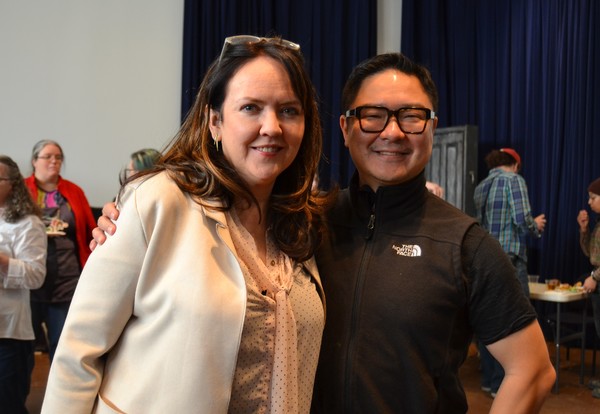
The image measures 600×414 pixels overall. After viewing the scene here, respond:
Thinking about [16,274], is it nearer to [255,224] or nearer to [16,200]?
[16,200]

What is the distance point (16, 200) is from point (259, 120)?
251 centimetres

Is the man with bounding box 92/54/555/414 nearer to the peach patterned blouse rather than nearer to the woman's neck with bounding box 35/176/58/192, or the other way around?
the peach patterned blouse

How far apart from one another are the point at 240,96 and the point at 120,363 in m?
0.61

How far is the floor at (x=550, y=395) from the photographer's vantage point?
4641 millimetres

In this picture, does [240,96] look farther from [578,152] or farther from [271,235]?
[578,152]

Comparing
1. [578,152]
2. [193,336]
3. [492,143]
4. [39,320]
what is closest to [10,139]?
[39,320]

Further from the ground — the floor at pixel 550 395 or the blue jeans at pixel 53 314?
the blue jeans at pixel 53 314

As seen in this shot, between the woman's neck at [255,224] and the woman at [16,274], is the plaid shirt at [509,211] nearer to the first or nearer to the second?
the woman at [16,274]

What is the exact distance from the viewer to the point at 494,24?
7.58 m

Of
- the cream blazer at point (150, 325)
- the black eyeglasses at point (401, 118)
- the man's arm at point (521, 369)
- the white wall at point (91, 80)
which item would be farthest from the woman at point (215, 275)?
the white wall at point (91, 80)

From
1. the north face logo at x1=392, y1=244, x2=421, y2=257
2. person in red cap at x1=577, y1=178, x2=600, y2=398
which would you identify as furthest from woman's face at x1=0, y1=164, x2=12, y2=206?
person in red cap at x1=577, y1=178, x2=600, y2=398

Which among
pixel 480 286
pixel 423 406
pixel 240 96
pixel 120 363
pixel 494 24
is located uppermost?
pixel 494 24

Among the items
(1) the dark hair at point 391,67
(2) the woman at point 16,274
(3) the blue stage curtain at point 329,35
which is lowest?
(2) the woman at point 16,274

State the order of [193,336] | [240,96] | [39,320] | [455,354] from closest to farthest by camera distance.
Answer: [193,336] < [240,96] < [455,354] < [39,320]
